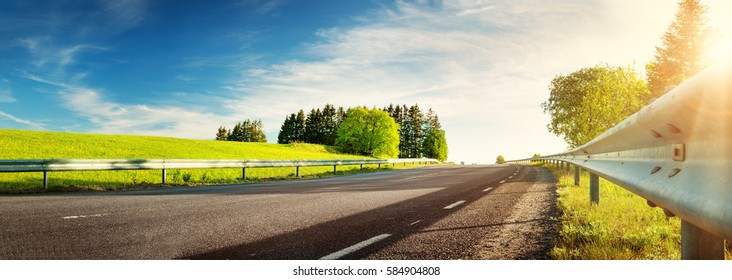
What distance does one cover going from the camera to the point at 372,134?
78.4 metres

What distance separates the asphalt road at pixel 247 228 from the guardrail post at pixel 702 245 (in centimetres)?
174

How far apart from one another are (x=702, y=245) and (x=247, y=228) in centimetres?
425

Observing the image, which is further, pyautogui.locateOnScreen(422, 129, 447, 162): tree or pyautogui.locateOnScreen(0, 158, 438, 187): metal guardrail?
pyautogui.locateOnScreen(422, 129, 447, 162): tree

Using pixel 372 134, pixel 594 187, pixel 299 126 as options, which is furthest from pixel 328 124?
pixel 594 187

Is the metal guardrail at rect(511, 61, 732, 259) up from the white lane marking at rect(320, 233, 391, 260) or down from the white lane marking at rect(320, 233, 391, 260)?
up

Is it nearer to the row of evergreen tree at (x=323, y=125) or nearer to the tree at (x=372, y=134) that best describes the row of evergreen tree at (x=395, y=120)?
the row of evergreen tree at (x=323, y=125)

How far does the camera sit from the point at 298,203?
812cm

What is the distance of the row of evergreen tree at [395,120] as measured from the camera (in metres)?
108

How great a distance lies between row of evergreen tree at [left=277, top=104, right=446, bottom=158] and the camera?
108125 mm

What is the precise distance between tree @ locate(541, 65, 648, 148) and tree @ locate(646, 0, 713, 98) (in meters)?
2.71

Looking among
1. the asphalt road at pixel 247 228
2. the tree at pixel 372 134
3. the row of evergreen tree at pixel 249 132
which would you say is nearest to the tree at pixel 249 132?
the row of evergreen tree at pixel 249 132

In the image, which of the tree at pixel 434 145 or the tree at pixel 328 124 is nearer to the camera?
the tree at pixel 434 145

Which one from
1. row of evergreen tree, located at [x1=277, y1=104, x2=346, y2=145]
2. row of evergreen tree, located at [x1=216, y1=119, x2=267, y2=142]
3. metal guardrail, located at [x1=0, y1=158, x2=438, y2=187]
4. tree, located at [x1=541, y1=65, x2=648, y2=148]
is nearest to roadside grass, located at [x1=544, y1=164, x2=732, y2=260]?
metal guardrail, located at [x1=0, y1=158, x2=438, y2=187]

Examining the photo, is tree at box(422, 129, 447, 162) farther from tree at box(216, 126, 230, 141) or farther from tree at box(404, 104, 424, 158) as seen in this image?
tree at box(216, 126, 230, 141)
